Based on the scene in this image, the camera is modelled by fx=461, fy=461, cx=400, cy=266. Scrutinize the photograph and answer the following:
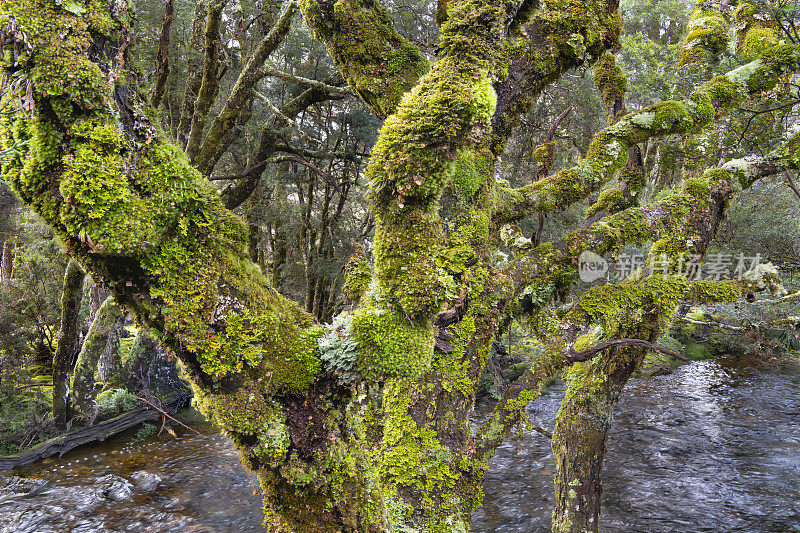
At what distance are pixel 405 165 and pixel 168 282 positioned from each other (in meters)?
1.44

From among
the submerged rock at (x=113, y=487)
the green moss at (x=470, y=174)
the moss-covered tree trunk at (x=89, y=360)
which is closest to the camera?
the green moss at (x=470, y=174)

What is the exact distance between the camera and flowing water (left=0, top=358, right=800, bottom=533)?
738 cm

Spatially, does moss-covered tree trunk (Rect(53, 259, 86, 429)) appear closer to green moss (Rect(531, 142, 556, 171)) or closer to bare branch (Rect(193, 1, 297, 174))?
bare branch (Rect(193, 1, 297, 174))

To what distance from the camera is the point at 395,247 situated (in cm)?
292

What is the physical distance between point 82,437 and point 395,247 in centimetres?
1015

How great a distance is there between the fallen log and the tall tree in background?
25.2 ft

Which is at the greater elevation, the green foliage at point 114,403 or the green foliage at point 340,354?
the green foliage at point 340,354

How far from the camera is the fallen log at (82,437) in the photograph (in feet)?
28.8

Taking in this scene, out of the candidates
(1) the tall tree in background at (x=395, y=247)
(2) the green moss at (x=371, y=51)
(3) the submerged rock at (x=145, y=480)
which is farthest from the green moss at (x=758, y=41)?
(3) the submerged rock at (x=145, y=480)

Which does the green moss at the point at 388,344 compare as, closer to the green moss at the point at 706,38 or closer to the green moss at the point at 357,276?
the green moss at the point at 357,276

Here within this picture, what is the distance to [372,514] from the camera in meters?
2.79

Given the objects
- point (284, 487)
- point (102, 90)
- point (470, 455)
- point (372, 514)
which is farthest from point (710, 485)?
point (102, 90)

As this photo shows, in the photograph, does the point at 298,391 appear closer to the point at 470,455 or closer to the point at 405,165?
the point at 405,165

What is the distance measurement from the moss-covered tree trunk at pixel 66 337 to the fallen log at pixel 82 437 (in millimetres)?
402
